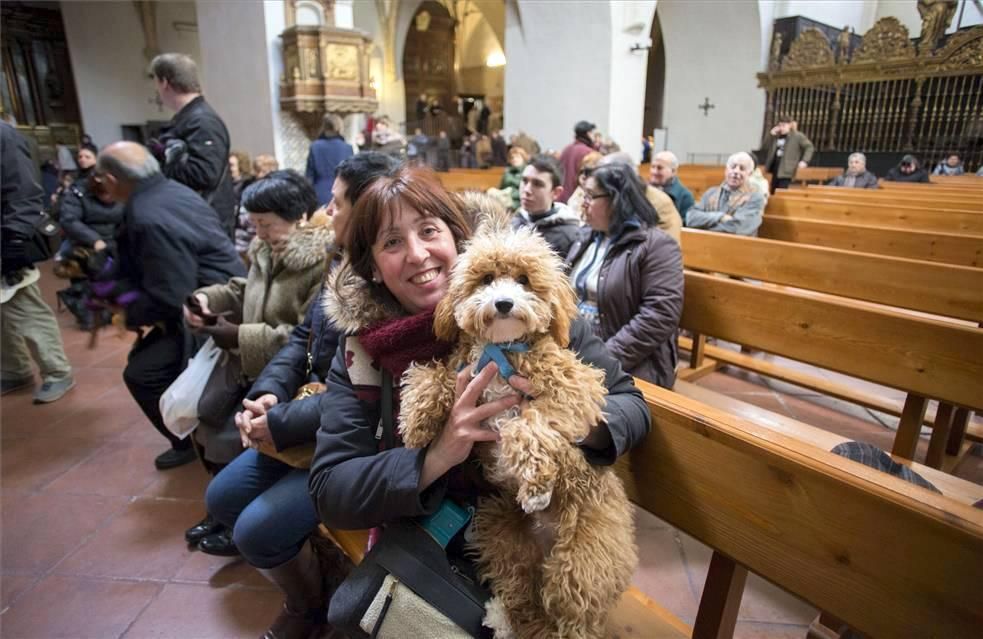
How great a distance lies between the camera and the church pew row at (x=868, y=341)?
1776 mm

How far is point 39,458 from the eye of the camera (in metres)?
3.04

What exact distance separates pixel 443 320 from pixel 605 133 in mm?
9640

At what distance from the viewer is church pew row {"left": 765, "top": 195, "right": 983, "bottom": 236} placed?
3879 millimetres

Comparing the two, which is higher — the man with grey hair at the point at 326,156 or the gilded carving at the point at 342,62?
the gilded carving at the point at 342,62

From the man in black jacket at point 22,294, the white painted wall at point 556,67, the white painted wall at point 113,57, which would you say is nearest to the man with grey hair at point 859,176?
the white painted wall at point 556,67

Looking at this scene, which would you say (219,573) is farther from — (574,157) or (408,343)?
(574,157)

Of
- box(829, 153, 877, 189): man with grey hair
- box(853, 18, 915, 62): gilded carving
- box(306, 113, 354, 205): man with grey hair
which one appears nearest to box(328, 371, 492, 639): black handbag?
box(306, 113, 354, 205): man with grey hair

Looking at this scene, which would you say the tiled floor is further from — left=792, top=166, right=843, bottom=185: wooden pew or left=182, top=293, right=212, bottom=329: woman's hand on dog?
left=792, top=166, right=843, bottom=185: wooden pew

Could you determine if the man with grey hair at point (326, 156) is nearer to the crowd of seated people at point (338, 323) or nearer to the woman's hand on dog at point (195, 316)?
the crowd of seated people at point (338, 323)

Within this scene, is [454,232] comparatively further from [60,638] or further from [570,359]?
[60,638]

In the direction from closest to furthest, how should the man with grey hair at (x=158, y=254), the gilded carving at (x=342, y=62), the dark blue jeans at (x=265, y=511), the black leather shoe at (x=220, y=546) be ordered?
1. the dark blue jeans at (x=265, y=511)
2. the black leather shoe at (x=220, y=546)
3. the man with grey hair at (x=158, y=254)
4. the gilded carving at (x=342, y=62)

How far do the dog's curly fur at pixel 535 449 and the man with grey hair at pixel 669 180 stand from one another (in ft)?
12.6

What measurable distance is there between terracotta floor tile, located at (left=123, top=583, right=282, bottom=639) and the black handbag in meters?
1.07

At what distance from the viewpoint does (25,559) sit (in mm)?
2285
